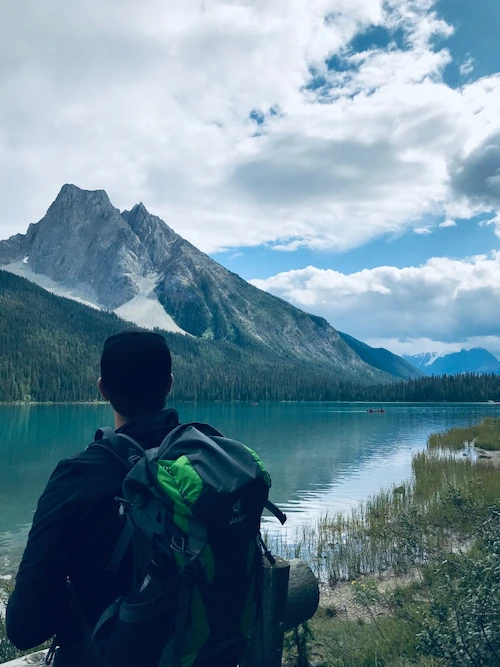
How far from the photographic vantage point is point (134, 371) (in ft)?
11.0

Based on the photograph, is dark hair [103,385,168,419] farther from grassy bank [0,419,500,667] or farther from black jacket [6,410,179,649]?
grassy bank [0,419,500,667]

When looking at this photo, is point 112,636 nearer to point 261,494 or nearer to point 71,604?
point 71,604

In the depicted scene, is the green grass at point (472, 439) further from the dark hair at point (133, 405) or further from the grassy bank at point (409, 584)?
the dark hair at point (133, 405)

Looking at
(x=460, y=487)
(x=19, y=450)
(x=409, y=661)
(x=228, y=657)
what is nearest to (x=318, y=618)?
(x=409, y=661)

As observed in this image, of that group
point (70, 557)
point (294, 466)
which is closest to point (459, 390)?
point (294, 466)

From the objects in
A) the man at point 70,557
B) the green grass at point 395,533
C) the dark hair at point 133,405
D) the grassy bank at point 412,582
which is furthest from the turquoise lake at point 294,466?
the dark hair at point 133,405

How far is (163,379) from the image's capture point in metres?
3.46

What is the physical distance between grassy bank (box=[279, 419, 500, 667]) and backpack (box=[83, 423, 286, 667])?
4.44 meters

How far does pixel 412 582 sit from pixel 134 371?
1009 centimetres

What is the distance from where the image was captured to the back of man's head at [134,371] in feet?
11.0

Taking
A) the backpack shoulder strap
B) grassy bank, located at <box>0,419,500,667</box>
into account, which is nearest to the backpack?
the backpack shoulder strap

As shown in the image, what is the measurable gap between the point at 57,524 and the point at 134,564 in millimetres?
460

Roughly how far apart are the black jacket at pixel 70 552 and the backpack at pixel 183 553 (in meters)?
0.09

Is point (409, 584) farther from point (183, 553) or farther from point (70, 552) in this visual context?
point (70, 552)
